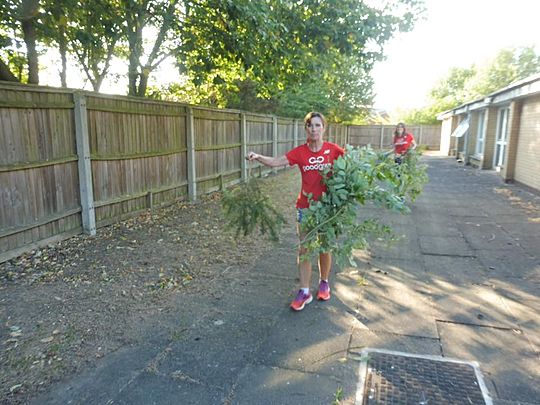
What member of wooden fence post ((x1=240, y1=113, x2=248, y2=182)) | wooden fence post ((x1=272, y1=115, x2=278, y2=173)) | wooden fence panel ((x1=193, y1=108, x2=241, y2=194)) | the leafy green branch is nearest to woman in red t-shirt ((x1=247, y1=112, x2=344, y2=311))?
the leafy green branch

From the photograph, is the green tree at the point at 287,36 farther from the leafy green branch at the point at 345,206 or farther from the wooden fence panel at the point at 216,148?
the leafy green branch at the point at 345,206

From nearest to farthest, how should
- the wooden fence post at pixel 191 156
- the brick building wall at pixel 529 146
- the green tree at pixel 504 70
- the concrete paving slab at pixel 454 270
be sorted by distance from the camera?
the concrete paving slab at pixel 454 270 → the wooden fence post at pixel 191 156 → the brick building wall at pixel 529 146 → the green tree at pixel 504 70

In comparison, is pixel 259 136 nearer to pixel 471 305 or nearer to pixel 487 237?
pixel 487 237

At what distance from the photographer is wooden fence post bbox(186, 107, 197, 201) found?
848 centimetres

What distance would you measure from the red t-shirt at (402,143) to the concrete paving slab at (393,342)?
5.15m

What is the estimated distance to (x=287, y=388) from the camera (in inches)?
102

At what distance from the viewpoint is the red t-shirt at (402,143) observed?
7867mm

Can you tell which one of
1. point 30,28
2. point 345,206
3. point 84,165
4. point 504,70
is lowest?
point 345,206

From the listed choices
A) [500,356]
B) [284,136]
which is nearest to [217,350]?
[500,356]

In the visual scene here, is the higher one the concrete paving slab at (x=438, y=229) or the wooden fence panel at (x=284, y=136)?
the wooden fence panel at (x=284, y=136)

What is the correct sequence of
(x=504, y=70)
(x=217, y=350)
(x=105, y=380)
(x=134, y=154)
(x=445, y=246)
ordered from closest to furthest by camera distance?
(x=105, y=380)
(x=217, y=350)
(x=445, y=246)
(x=134, y=154)
(x=504, y=70)

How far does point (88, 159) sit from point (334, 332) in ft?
13.7

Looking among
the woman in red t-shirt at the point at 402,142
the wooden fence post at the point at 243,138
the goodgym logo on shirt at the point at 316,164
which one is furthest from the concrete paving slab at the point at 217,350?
the wooden fence post at the point at 243,138

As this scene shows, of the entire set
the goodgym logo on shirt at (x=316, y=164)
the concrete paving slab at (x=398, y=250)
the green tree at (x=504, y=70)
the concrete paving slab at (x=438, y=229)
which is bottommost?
the concrete paving slab at (x=398, y=250)
